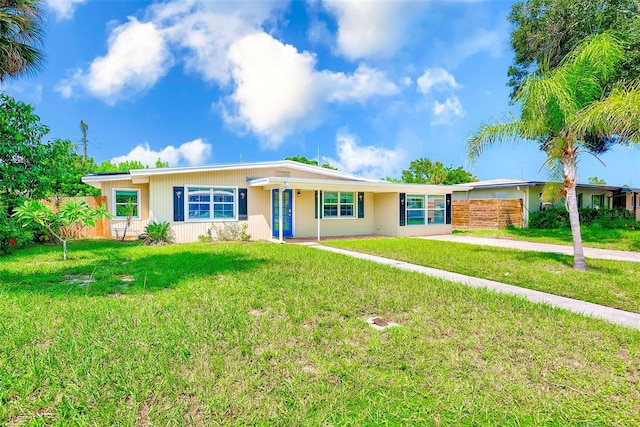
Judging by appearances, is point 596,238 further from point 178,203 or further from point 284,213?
point 178,203

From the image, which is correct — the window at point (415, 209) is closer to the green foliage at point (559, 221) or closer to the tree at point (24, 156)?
the green foliage at point (559, 221)

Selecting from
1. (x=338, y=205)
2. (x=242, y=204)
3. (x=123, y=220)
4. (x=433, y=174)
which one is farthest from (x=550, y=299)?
(x=433, y=174)

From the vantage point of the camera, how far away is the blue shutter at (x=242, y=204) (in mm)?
14062

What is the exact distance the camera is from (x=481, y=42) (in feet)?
43.2

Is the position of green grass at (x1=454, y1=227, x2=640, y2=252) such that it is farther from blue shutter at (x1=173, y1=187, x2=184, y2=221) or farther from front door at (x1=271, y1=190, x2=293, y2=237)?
blue shutter at (x1=173, y1=187, x2=184, y2=221)

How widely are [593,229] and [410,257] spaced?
14.0m

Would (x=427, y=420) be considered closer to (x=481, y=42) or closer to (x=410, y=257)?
(x=410, y=257)

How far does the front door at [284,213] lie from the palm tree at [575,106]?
9.30 metres

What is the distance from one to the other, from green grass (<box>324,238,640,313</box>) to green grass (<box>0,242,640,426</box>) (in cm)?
172

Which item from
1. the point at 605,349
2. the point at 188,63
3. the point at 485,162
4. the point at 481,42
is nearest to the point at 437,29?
the point at 481,42

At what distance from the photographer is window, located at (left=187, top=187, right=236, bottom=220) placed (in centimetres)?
1324

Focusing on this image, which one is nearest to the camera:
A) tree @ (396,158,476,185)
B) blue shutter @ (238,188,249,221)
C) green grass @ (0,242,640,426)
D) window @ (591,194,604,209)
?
green grass @ (0,242,640,426)

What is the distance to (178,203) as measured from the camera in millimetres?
12859

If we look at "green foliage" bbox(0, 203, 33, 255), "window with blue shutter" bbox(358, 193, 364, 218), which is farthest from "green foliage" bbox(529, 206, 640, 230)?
"green foliage" bbox(0, 203, 33, 255)
